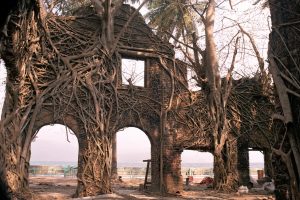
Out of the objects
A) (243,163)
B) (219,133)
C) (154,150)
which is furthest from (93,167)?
(243,163)

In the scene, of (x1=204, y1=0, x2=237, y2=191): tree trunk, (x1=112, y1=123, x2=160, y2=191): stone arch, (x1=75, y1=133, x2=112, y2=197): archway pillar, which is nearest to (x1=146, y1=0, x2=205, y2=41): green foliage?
(x1=204, y1=0, x2=237, y2=191): tree trunk

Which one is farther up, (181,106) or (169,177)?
(181,106)

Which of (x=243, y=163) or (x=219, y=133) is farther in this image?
(x=243, y=163)

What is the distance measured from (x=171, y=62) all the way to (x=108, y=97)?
3.27m

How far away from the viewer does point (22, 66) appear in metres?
9.58

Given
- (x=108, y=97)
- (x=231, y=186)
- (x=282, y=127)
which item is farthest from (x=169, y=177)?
(x=282, y=127)

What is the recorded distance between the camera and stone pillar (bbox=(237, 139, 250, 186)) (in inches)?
581

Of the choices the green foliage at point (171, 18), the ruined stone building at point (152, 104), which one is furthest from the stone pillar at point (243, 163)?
the green foliage at point (171, 18)

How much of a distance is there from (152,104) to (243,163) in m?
4.79

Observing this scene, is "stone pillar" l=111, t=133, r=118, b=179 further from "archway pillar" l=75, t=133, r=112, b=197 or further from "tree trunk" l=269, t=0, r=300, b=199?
"tree trunk" l=269, t=0, r=300, b=199

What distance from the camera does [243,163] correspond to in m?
15.0

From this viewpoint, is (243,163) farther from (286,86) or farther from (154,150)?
(286,86)

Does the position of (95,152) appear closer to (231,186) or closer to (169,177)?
(169,177)

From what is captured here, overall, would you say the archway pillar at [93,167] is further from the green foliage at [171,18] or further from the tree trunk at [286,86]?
the green foliage at [171,18]
